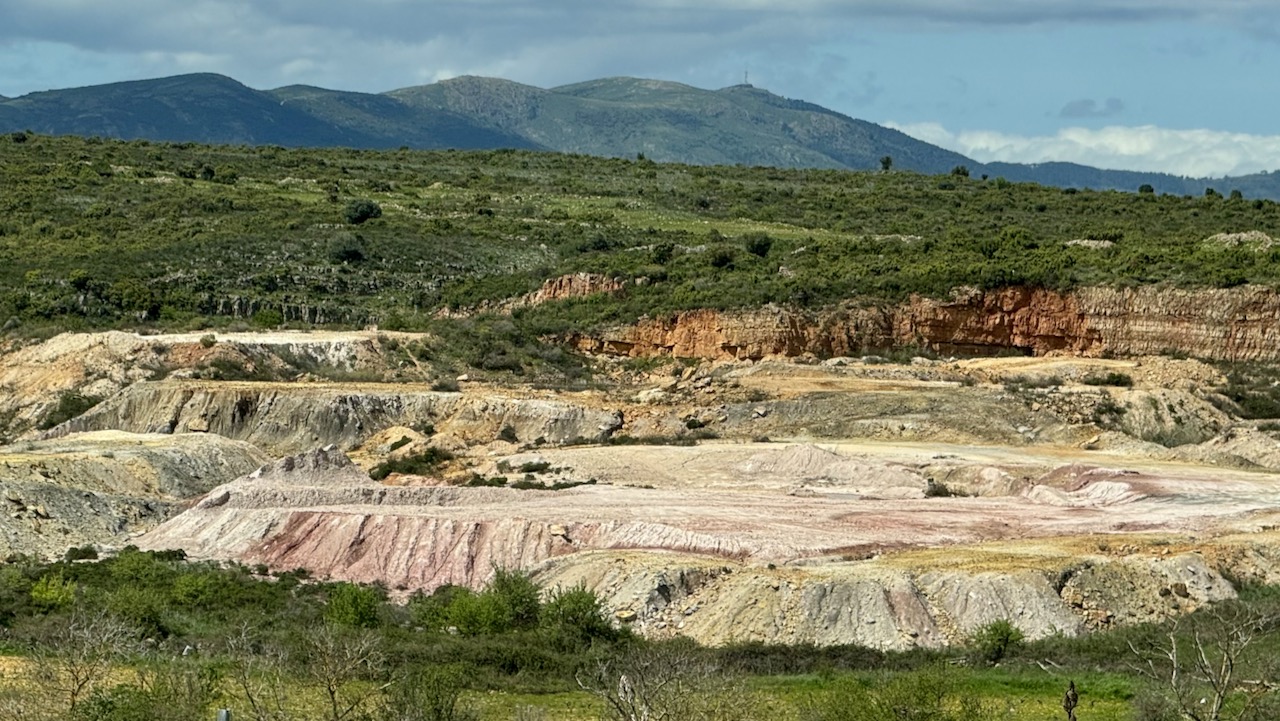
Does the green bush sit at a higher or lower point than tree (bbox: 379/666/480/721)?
lower

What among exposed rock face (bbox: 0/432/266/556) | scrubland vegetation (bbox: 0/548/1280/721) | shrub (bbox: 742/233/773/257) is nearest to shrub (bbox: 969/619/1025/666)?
scrubland vegetation (bbox: 0/548/1280/721)

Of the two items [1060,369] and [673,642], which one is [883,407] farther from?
[673,642]

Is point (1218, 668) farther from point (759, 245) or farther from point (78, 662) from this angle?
point (759, 245)

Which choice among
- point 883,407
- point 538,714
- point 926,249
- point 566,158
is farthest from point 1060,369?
point 566,158

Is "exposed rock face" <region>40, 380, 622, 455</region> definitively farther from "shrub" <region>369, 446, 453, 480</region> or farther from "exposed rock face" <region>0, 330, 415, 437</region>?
"shrub" <region>369, 446, 453, 480</region>

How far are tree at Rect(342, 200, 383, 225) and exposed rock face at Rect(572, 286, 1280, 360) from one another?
21.4 metres

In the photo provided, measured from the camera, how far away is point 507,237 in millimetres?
94625

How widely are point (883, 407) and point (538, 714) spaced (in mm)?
36430

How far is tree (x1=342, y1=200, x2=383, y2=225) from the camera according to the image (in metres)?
94.2

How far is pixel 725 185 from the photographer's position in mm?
115750

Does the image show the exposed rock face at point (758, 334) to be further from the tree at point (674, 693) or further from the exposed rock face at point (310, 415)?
the tree at point (674, 693)

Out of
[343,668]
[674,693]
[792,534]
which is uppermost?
[674,693]

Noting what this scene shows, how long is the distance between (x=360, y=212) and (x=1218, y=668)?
2718 inches

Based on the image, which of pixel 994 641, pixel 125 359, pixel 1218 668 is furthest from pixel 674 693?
pixel 125 359
